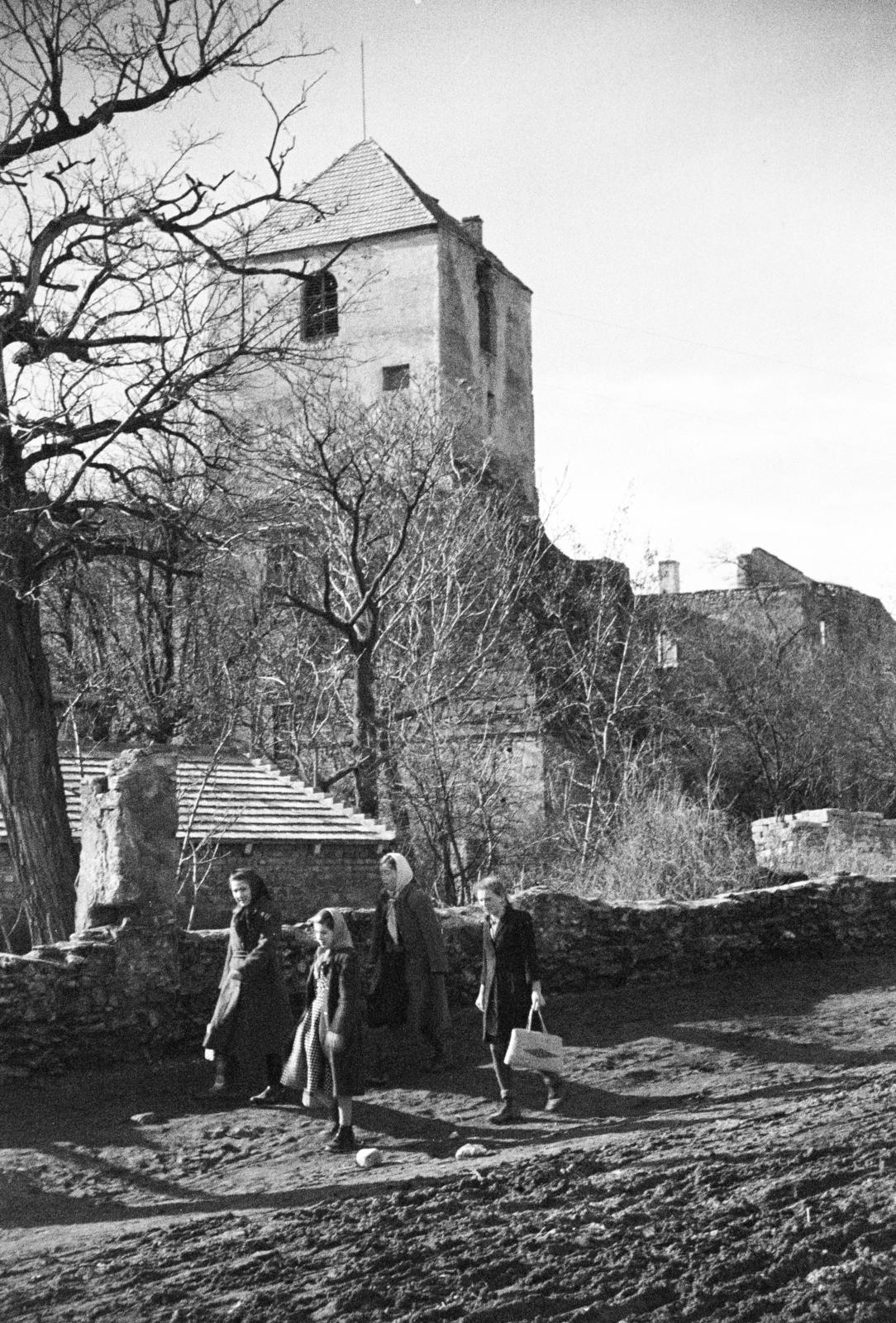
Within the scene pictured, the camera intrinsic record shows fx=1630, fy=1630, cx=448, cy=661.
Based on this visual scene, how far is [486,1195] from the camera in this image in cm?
856

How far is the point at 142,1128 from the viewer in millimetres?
11000

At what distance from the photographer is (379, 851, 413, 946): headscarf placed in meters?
12.8

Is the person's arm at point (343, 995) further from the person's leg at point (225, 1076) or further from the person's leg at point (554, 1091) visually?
the person's leg at point (554, 1091)

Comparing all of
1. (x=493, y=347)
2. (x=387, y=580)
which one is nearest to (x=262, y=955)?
(x=387, y=580)

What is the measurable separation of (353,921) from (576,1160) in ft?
15.7

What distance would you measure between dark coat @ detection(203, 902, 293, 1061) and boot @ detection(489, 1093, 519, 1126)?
5.52 feet

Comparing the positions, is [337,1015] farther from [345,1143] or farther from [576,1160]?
[576,1160]

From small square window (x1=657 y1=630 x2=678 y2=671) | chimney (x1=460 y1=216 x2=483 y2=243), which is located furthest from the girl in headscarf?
chimney (x1=460 y1=216 x2=483 y2=243)

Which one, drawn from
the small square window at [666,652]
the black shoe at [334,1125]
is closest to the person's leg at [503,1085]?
the black shoe at [334,1125]

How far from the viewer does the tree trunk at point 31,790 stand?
49.2ft

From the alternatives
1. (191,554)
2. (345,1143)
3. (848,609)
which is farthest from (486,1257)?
(848,609)

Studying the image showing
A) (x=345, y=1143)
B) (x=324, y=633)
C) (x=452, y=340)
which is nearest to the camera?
(x=345, y=1143)

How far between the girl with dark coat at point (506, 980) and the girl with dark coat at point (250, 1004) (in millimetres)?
1510

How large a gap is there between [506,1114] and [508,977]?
945 mm
